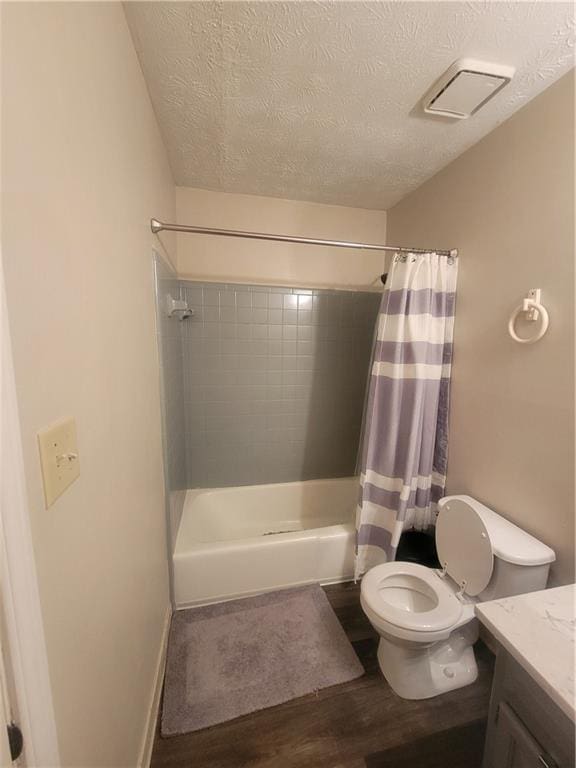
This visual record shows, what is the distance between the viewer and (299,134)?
4.55ft

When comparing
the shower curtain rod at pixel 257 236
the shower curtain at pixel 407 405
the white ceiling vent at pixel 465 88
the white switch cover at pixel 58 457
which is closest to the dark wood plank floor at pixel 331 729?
the shower curtain at pixel 407 405

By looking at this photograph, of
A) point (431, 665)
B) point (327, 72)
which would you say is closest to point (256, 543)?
point (431, 665)

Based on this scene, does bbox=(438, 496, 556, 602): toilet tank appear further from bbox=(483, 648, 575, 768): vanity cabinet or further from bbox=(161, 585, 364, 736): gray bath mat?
bbox=(161, 585, 364, 736): gray bath mat

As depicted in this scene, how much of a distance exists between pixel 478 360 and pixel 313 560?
141cm

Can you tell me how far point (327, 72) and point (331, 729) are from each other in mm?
2419

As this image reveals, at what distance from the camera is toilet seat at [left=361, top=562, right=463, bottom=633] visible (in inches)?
44.5

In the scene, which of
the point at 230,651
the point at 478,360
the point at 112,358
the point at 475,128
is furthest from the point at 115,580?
the point at 475,128

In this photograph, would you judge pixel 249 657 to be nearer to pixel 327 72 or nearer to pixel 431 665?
pixel 431 665

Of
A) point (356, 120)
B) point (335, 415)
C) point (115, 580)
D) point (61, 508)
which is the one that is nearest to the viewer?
point (61, 508)

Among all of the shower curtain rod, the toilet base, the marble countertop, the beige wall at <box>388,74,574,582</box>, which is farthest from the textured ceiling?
the toilet base

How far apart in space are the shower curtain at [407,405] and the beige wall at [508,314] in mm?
85

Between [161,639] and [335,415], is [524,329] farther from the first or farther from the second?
[161,639]

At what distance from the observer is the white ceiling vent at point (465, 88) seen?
1.01 meters

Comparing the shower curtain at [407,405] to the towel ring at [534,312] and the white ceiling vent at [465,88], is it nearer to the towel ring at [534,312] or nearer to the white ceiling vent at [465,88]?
the towel ring at [534,312]
